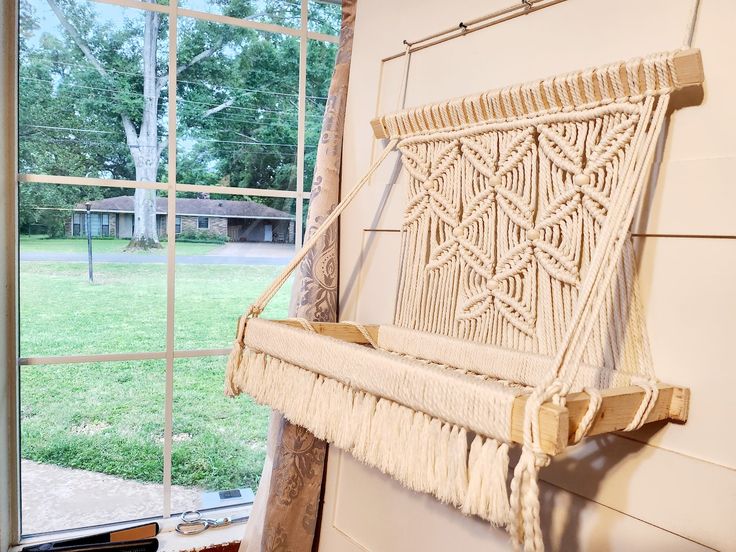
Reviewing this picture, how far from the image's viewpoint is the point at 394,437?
2.53ft

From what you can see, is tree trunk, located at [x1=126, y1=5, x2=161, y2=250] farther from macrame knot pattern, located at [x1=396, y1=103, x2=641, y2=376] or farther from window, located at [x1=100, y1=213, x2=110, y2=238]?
macrame knot pattern, located at [x1=396, y1=103, x2=641, y2=376]

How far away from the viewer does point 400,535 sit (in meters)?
1.17

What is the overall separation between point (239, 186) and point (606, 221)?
3.40 ft

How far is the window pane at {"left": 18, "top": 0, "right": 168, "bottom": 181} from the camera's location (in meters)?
1.32

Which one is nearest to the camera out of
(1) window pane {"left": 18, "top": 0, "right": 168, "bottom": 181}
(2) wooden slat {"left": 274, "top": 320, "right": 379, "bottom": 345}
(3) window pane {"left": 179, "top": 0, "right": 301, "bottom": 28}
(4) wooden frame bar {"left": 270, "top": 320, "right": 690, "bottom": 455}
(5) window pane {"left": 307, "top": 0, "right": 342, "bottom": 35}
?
(4) wooden frame bar {"left": 270, "top": 320, "right": 690, "bottom": 455}

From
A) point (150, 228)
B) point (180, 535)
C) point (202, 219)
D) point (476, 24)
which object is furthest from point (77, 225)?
point (476, 24)

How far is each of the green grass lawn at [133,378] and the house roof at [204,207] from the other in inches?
5.3

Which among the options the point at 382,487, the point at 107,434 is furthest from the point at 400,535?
the point at 107,434

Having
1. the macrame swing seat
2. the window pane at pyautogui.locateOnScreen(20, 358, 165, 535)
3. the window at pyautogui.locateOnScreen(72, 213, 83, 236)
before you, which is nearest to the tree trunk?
the window at pyautogui.locateOnScreen(72, 213, 83, 236)

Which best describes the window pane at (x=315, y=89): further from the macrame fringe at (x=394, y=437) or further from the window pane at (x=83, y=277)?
the macrame fringe at (x=394, y=437)

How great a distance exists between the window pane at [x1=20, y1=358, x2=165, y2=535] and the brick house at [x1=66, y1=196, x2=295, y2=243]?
0.33 m

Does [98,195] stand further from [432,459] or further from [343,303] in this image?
[432,459]

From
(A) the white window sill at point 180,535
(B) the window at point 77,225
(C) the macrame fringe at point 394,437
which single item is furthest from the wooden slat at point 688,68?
(A) the white window sill at point 180,535

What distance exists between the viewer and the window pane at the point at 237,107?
1.45m
